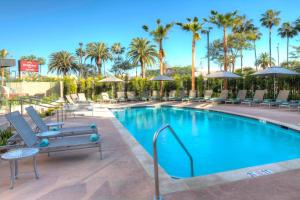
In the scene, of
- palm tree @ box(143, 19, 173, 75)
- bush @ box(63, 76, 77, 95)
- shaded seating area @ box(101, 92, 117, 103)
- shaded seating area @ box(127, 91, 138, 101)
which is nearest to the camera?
shaded seating area @ box(101, 92, 117, 103)

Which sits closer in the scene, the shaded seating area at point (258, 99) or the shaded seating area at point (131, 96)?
the shaded seating area at point (258, 99)

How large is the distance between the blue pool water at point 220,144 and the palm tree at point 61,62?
142ft

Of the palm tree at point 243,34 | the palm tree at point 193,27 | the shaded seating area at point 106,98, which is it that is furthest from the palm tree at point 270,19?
the shaded seating area at point 106,98

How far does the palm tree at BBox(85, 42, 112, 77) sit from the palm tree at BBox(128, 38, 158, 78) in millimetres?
13700

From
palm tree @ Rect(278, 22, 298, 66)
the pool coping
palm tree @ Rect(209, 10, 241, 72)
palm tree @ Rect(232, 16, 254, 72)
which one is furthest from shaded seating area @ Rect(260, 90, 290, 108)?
palm tree @ Rect(278, 22, 298, 66)

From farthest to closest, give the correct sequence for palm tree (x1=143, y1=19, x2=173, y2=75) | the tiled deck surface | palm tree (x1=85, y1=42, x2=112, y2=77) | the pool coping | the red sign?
palm tree (x1=85, y1=42, x2=112, y2=77) → the red sign → palm tree (x1=143, y1=19, x2=173, y2=75) → the pool coping → the tiled deck surface

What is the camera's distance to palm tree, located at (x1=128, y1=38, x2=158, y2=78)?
32.2 m

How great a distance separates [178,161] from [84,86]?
56.0ft

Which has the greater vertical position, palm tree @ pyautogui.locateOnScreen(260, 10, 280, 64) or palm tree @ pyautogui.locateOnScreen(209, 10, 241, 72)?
palm tree @ pyautogui.locateOnScreen(260, 10, 280, 64)

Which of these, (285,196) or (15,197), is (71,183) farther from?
(285,196)

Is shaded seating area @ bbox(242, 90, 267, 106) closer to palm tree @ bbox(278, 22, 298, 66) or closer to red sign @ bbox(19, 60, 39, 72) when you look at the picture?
palm tree @ bbox(278, 22, 298, 66)

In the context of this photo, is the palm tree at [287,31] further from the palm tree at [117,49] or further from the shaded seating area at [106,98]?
the shaded seating area at [106,98]

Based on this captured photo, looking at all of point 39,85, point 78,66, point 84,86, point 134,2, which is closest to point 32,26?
point 39,85

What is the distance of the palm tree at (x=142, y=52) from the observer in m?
32.2
